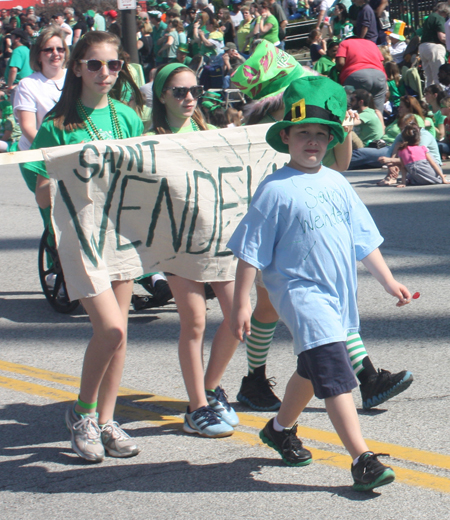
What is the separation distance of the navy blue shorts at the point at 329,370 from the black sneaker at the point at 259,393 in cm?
109

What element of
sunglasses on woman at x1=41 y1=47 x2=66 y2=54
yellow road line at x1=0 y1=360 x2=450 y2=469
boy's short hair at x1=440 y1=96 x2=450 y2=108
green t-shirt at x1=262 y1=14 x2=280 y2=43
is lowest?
yellow road line at x1=0 y1=360 x2=450 y2=469

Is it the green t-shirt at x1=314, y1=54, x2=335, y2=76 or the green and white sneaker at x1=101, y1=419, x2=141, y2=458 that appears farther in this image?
the green t-shirt at x1=314, y1=54, x2=335, y2=76

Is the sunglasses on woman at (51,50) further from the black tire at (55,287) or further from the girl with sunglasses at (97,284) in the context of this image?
the girl with sunglasses at (97,284)

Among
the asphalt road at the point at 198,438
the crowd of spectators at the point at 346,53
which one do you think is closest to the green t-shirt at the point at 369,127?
the crowd of spectators at the point at 346,53

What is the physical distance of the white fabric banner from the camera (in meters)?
3.50

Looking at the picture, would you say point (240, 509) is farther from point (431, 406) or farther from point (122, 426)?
point (431, 406)

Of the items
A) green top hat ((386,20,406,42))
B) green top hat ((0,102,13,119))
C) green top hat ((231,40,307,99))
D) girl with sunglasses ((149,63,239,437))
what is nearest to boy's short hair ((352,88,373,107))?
green top hat ((386,20,406,42))

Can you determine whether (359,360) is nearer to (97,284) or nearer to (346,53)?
(97,284)

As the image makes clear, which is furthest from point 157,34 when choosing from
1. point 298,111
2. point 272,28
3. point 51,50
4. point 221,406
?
point 298,111

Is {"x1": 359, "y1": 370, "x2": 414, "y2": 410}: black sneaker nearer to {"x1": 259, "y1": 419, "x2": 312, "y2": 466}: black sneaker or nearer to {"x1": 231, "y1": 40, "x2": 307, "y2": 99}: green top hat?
{"x1": 259, "y1": 419, "x2": 312, "y2": 466}: black sneaker

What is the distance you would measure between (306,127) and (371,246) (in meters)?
0.56

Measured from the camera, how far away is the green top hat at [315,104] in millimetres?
3111

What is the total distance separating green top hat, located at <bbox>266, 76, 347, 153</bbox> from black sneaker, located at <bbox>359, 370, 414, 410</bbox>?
132 cm

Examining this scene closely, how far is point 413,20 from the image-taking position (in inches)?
921
